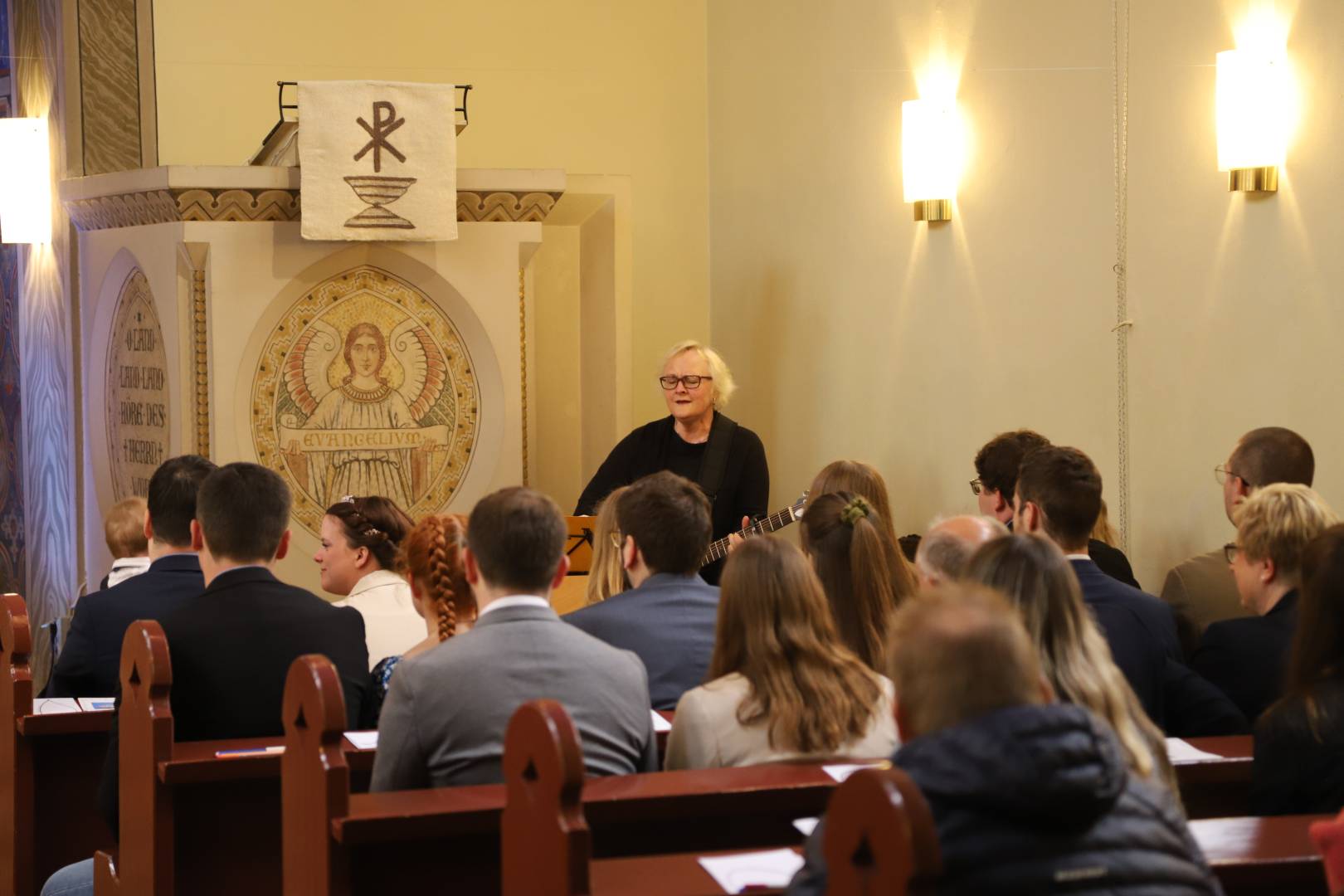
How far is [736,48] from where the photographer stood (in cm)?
838

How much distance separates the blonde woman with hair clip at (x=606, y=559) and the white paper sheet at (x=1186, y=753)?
1.46 metres

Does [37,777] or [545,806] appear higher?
[545,806]

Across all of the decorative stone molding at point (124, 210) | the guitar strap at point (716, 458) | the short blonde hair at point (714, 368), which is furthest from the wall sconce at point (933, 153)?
the decorative stone molding at point (124, 210)

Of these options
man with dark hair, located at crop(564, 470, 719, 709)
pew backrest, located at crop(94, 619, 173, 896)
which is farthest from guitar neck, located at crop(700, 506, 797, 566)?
pew backrest, located at crop(94, 619, 173, 896)

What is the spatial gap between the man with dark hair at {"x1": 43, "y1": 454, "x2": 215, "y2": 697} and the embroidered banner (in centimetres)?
212

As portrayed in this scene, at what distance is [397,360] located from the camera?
6.68 meters

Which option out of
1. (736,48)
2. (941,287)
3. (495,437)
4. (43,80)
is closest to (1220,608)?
(941,287)

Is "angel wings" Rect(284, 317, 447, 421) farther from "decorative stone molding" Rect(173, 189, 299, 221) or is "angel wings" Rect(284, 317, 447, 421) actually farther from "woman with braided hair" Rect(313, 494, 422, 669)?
"woman with braided hair" Rect(313, 494, 422, 669)

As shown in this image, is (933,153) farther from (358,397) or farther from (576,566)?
(358,397)

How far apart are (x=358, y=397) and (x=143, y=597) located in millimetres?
2490

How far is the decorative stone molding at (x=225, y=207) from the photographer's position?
640 centimetres

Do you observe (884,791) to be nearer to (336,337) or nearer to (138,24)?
(336,337)

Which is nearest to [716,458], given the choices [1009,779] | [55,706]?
[55,706]

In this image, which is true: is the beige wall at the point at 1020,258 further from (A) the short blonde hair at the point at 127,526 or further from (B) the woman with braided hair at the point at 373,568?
(A) the short blonde hair at the point at 127,526
